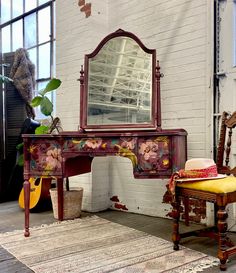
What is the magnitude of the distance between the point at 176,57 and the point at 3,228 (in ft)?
6.64

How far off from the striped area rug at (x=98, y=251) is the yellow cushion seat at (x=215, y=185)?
1.41ft

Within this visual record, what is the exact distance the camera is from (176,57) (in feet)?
8.88

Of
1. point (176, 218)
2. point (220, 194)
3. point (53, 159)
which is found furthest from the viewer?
point (53, 159)

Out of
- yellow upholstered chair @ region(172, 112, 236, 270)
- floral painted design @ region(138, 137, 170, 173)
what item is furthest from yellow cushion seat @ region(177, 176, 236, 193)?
floral painted design @ region(138, 137, 170, 173)

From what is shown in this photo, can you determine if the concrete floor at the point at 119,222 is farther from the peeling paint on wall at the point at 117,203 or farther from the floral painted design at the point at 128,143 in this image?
the floral painted design at the point at 128,143

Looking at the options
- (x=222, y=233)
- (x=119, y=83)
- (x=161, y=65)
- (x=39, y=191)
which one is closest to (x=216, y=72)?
(x=161, y=65)

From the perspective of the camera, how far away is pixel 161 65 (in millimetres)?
2807

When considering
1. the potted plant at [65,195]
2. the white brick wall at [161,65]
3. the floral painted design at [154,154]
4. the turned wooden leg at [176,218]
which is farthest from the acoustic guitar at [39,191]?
the turned wooden leg at [176,218]

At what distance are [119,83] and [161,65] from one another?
427 mm

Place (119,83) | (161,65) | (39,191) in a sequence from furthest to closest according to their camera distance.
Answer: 1. (39,191)
2. (161,65)
3. (119,83)

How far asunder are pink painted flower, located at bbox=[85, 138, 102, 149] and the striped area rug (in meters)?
0.66

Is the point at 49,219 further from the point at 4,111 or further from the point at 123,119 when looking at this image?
the point at 4,111

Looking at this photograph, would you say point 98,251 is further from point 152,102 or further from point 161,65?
point 161,65

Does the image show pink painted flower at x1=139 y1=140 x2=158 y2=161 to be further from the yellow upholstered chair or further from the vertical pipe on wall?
the vertical pipe on wall
